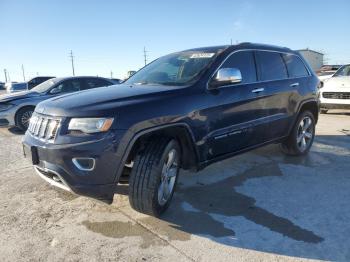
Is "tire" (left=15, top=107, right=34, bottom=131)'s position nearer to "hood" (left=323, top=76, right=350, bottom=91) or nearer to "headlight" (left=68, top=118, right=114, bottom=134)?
"headlight" (left=68, top=118, right=114, bottom=134)

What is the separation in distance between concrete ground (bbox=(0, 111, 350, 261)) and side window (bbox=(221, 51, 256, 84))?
4.40 feet

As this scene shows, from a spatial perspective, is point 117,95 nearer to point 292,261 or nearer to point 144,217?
point 144,217

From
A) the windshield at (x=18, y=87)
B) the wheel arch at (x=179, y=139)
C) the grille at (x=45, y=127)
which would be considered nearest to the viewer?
the grille at (x=45, y=127)

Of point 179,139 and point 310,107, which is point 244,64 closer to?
point 179,139

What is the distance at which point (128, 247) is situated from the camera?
3.22m

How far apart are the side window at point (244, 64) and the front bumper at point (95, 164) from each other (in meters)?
1.98

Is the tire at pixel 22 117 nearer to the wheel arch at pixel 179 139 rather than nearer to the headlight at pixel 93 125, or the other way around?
the wheel arch at pixel 179 139

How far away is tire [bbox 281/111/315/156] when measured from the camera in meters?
5.96

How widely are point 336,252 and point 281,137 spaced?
8.89 feet

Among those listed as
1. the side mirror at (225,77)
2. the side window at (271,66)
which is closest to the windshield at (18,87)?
the side window at (271,66)

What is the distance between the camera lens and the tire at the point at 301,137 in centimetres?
596

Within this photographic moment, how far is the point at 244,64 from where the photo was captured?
4.84 meters

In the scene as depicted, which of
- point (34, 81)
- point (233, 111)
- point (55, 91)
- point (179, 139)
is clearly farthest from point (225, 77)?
point (34, 81)

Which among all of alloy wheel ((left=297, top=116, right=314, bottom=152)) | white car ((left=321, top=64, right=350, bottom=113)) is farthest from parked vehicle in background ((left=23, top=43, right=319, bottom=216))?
white car ((left=321, top=64, right=350, bottom=113))
